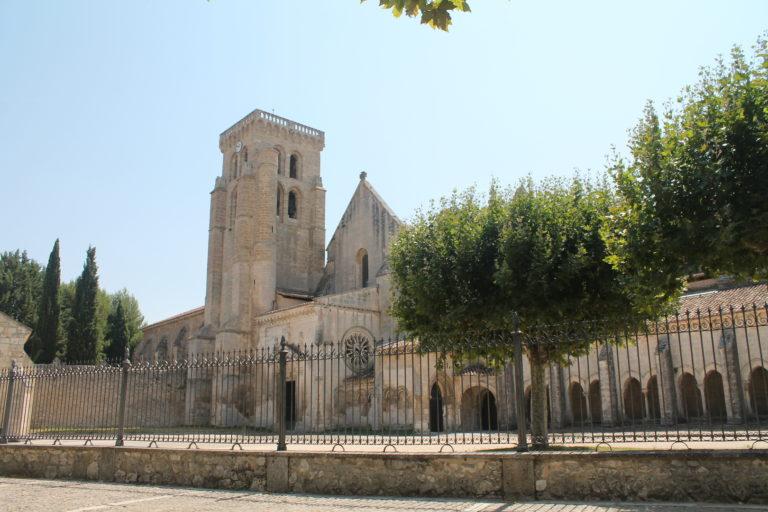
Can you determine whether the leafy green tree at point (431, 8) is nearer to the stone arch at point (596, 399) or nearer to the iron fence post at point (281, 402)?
the iron fence post at point (281, 402)

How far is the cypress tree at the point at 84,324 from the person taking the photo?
43.8 m

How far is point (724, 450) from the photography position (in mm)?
8680

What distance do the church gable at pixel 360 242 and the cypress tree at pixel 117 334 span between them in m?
19.8

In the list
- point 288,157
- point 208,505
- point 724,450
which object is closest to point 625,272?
point 724,450

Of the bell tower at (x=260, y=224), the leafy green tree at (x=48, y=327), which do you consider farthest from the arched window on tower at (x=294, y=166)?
the leafy green tree at (x=48, y=327)

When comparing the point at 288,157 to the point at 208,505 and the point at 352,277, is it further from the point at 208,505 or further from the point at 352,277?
the point at 208,505

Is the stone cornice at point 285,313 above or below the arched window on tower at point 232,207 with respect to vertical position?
below

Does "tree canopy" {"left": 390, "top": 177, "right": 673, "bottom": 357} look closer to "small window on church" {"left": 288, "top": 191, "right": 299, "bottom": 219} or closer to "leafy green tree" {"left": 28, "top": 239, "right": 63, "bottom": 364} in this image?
"small window on church" {"left": 288, "top": 191, "right": 299, "bottom": 219}

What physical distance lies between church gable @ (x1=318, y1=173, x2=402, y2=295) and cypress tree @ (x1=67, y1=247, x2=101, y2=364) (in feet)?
52.3

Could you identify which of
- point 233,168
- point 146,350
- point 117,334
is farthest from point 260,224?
point 146,350

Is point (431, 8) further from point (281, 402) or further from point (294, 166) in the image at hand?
point (294, 166)

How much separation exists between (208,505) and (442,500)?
3534 mm

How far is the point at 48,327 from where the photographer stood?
4356cm

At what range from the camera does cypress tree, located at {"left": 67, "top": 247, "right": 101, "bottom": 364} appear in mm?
43812
